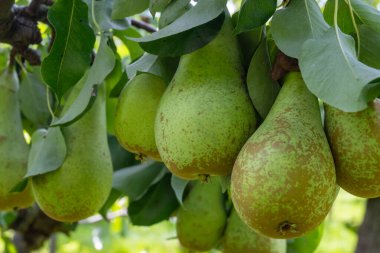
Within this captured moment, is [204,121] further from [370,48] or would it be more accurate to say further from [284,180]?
[370,48]

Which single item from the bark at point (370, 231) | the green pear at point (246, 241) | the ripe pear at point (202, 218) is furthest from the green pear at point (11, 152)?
the bark at point (370, 231)

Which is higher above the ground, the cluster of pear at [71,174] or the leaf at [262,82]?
the leaf at [262,82]

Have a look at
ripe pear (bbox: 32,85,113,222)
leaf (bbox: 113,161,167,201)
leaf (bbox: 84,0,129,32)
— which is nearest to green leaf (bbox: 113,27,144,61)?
leaf (bbox: 84,0,129,32)

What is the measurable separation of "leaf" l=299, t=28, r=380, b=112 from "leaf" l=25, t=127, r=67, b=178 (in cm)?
86

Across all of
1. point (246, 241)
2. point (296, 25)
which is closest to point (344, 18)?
point (296, 25)

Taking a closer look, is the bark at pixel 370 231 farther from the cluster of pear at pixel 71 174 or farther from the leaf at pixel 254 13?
the leaf at pixel 254 13

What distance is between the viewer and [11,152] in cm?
210

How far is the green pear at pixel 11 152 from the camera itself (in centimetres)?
206

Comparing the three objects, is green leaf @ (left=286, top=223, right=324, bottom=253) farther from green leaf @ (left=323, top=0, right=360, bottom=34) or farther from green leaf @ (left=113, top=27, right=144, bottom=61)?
green leaf @ (left=323, top=0, right=360, bottom=34)

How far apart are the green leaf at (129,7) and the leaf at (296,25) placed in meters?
0.42

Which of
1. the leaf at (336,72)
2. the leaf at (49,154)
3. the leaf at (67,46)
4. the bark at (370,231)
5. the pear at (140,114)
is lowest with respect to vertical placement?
the bark at (370,231)

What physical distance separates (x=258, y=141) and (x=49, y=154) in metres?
0.83

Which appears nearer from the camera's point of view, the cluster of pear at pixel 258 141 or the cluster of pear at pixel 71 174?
the cluster of pear at pixel 258 141

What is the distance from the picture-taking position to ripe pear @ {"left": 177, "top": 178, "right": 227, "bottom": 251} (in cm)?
241
